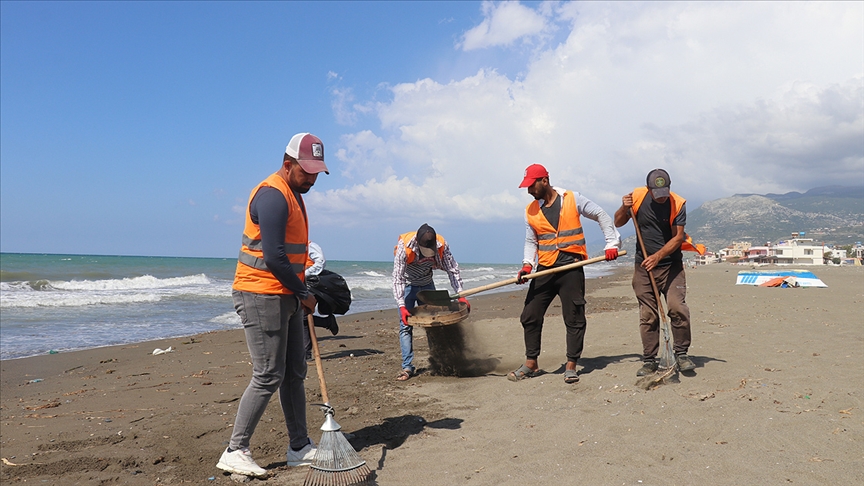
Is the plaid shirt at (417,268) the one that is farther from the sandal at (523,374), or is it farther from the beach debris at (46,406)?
the beach debris at (46,406)

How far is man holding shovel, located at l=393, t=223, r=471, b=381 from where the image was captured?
5715 mm

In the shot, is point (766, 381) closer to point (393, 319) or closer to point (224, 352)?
point (224, 352)

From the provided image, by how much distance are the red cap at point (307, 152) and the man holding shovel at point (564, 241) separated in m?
2.40

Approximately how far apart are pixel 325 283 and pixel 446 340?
2.48 metres

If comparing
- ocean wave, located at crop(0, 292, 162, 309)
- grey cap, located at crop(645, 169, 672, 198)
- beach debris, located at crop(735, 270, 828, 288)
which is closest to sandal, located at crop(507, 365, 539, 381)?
grey cap, located at crop(645, 169, 672, 198)

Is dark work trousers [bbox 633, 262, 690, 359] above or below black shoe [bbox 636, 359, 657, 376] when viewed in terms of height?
above

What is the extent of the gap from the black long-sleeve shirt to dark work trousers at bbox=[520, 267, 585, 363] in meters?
2.96

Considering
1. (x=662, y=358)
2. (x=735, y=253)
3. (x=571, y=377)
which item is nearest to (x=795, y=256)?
(x=735, y=253)

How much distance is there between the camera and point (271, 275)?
3350 millimetres

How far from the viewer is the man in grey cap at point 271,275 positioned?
3.23m

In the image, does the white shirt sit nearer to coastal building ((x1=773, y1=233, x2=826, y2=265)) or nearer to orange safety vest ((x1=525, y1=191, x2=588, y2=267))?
orange safety vest ((x1=525, y1=191, x2=588, y2=267))

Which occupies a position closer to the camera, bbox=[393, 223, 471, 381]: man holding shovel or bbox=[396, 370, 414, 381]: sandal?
bbox=[393, 223, 471, 381]: man holding shovel

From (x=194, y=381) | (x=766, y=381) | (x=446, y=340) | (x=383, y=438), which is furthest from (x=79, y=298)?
(x=766, y=381)

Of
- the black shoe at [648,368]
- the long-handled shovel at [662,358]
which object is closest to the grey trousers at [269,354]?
the long-handled shovel at [662,358]
